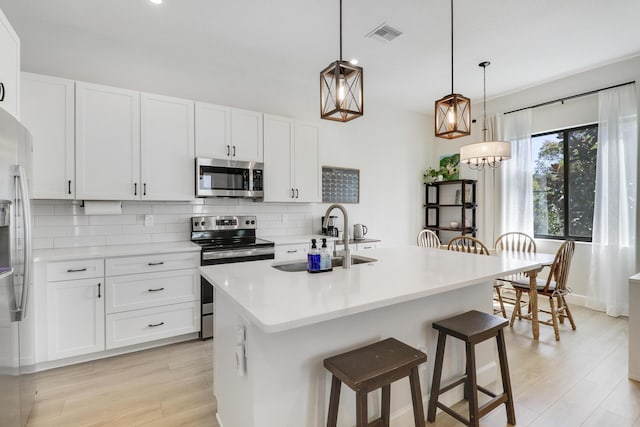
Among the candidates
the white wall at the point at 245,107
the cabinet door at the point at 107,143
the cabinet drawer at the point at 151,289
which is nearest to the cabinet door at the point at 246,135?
the white wall at the point at 245,107

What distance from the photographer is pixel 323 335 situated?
1.51 meters

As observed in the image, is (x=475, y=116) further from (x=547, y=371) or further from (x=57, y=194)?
(x=57, y=194)

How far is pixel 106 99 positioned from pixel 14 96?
0.94 m

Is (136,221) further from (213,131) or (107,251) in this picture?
(213,131)

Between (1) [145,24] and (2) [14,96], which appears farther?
(1) [145,24]

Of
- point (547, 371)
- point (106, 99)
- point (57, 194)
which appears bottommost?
point (547, 371)

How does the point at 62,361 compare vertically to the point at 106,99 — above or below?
below

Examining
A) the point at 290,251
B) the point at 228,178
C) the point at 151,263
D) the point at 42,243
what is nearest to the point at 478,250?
the point at 290,251

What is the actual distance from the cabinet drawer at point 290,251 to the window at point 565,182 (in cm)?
329

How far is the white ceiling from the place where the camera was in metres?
2.67

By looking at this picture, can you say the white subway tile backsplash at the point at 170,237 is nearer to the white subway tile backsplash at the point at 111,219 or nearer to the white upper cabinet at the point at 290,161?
the white subway tile backsplash at the point at 111,219

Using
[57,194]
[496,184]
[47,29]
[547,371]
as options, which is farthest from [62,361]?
[496,184]

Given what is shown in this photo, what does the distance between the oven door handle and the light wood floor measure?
815 millimetres

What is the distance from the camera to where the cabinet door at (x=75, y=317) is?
2428 millimetres
